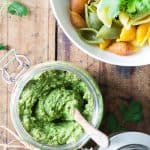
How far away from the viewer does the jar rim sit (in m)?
1.03

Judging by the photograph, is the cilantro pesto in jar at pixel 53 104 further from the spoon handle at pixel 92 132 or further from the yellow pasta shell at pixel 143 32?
the yellow pasta shell at pixel 143 32

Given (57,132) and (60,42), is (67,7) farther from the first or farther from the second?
(57,132)

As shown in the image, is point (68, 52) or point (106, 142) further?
point (68, 52)

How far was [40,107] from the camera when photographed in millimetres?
1060

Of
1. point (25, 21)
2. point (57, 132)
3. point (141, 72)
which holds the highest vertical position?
point (25, 21)

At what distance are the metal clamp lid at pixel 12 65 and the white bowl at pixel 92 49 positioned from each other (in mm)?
138

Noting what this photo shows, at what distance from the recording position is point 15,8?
3.57ft

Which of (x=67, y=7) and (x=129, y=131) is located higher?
(x=67, y=7)

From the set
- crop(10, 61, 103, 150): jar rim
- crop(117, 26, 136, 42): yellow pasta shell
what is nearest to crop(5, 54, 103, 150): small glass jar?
crop(10, 61, 103, 150): jar rim

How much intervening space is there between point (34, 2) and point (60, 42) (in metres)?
0.10

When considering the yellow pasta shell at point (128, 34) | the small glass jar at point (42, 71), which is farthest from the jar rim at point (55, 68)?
the yellow pasta shell at point (128, 34)

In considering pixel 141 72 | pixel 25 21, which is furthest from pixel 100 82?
pixel 25 21

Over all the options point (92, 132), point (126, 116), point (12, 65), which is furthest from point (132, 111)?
point (12, 65)

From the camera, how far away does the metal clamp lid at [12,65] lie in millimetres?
1104
